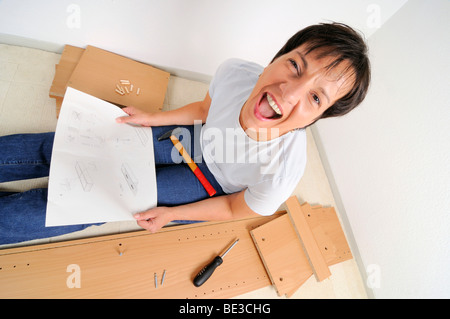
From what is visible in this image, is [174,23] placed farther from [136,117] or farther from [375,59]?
[375,59]

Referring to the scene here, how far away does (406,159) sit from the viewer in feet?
3.58

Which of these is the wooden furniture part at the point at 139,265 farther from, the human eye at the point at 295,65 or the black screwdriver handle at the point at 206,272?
the human eye at the point at 295,65

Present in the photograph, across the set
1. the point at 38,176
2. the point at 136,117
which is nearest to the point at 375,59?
the point at 136,117

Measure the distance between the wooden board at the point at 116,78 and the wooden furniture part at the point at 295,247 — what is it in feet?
2.85

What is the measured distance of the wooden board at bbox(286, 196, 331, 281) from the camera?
1.12 metres

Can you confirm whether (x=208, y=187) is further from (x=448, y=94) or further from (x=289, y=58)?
(x=448, y=94)

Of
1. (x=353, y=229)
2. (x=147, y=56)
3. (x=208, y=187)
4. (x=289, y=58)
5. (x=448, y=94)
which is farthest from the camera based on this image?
(x=353, y=229)

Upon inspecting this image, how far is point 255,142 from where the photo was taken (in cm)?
72

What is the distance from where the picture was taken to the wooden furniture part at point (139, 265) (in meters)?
0.77

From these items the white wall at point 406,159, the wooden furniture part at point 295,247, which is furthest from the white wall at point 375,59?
the wooden furniture part at point 295,247

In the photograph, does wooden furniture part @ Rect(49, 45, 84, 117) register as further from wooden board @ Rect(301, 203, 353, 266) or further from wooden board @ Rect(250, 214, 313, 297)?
wooden board @ Rect(301, 203, 353, 266)

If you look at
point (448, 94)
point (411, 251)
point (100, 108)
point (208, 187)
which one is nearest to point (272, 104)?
point (208, 187)

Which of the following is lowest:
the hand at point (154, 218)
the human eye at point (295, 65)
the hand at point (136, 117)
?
the hand at point (154, 218)

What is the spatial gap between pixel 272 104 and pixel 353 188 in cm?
105
